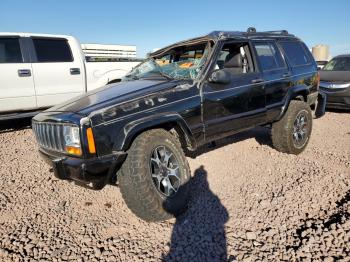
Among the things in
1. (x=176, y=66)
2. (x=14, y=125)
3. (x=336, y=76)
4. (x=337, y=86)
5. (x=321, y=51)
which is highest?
(x=176, y=66)

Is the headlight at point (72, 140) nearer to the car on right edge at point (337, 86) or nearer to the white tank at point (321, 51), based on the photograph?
the car on right edge at point (337, 86)

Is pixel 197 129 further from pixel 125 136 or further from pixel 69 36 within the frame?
pixel 69 36

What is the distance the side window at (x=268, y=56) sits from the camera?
4.43m

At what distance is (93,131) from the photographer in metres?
2.73

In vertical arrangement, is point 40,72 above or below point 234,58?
below

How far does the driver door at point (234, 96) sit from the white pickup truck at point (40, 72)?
3.82 m

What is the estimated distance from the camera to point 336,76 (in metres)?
8.52

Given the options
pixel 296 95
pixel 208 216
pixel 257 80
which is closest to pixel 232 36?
pixel 257 80

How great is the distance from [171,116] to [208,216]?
112 cm

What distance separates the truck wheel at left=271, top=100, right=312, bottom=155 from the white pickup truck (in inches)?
166

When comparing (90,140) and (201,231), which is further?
(201,231)

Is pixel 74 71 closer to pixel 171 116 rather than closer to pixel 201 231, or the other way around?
pixel 171 116

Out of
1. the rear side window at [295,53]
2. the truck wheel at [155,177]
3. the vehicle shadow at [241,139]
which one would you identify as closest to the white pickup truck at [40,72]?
the vehicle shadow at [241,139]

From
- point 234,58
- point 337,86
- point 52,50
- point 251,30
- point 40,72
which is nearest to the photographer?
point 234,58
